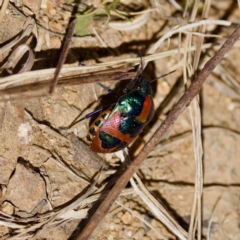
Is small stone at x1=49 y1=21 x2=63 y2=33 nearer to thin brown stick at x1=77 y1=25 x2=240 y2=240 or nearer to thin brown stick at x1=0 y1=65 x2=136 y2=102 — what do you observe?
thin brown stick at x1=0 y1=65 x2=136 y2=102

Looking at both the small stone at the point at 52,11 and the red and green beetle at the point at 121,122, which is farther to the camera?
the small stone at the point at 52,11

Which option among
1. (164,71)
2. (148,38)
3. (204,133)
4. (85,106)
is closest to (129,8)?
(148,38)

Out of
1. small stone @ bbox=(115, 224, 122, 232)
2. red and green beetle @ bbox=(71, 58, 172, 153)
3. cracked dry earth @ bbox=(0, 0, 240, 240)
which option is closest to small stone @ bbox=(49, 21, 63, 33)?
cracked dry earth @ bbox=(0, 0, 240, 240)

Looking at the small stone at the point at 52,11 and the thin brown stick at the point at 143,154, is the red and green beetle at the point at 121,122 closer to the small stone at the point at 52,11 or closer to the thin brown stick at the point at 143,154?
the thin brown stick at the point at 143,154

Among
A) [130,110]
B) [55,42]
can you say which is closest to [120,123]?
[130,110]

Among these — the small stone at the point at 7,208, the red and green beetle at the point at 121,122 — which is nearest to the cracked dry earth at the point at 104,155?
the small stone at the point at 7,208

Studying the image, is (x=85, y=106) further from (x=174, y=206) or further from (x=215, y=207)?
(x=215, y=207)
